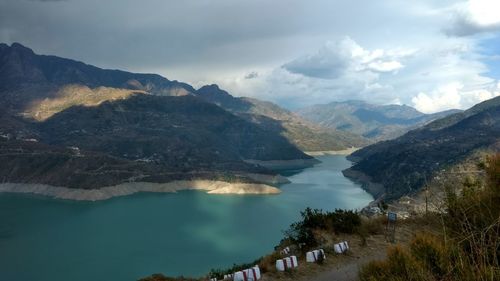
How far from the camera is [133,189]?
151m

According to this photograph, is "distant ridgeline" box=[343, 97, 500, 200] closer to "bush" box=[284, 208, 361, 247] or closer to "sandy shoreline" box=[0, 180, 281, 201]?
"sandy shoreline" box=[0, 180, 281, 201]

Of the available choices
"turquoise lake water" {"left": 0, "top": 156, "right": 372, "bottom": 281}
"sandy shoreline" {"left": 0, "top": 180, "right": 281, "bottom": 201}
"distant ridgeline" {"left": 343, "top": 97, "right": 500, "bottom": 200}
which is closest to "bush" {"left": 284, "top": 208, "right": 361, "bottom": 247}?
"turquoise lake water" {"left": 0, "top": 156, "right": 372, "bottom": 281}

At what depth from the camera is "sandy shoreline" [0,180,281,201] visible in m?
140

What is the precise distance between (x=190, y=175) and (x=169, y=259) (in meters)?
96.7

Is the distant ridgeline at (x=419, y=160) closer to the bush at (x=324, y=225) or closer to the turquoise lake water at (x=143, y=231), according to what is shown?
the turquoise lake water at (x=143, y=231)

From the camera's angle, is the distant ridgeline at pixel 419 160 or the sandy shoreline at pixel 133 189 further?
the sandy shoreline at pixel 133 189

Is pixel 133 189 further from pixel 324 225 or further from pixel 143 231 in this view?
pixel 324 225

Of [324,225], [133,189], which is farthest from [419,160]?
[324,225]

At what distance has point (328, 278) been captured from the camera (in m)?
15.4

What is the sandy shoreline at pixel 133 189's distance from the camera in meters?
140

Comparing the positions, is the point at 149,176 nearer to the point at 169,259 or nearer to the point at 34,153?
the point at 34,153

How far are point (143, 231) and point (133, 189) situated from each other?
59192 millimetres

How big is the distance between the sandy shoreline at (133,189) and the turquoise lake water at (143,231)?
4568mm

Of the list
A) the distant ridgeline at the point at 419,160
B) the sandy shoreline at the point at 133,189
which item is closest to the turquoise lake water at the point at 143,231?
the sandy shoreline at the point at 133,189
